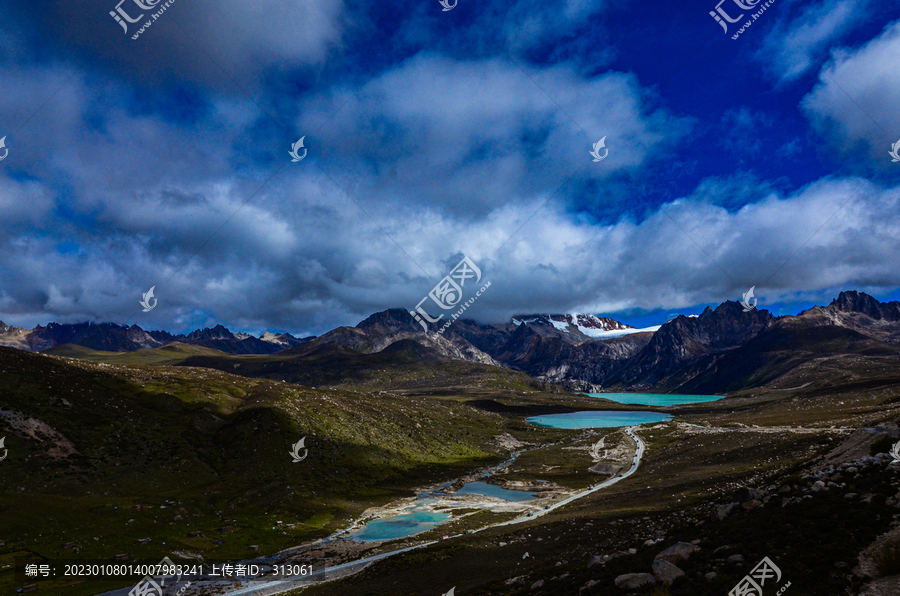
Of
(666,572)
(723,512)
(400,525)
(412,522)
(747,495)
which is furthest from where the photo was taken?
(412,522)

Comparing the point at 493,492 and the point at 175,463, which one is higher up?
the point at 175,463

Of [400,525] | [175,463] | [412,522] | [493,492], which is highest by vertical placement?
[175,463]

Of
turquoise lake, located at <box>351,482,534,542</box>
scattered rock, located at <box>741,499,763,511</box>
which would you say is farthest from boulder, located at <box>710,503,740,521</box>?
turquoise lake, located at <box>351,482,534,542</box>

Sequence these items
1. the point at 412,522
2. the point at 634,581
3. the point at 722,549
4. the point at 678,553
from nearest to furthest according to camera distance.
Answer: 1. the point at 634,581
2. the point at 722,549
3. the point at 678,553
4. the point at 412,522

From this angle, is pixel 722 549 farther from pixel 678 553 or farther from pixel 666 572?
pixel 666 572

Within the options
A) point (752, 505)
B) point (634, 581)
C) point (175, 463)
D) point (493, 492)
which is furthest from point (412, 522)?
point (634, 581)

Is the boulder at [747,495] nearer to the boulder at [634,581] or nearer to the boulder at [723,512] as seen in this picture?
the boulder at [723,512]

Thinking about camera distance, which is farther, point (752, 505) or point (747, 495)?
point (747, 495)
